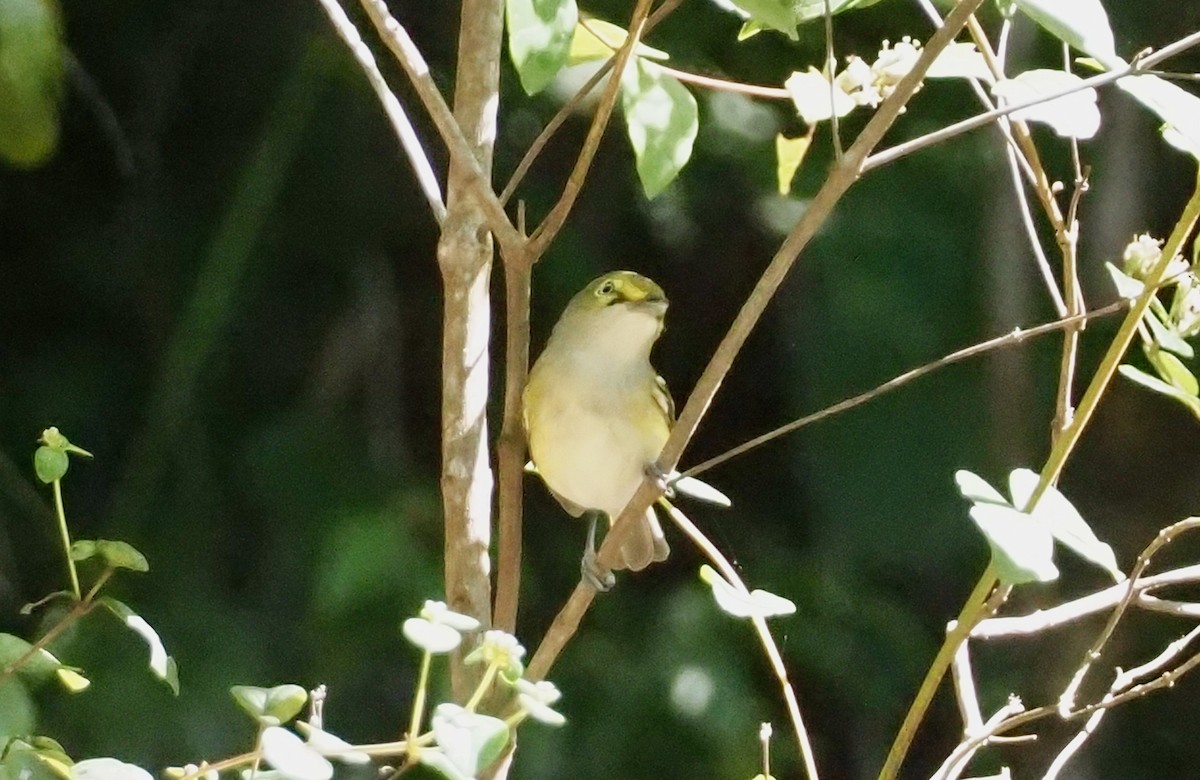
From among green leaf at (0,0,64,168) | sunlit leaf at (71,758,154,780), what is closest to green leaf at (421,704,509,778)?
sunlit leaf at (71,758,154,780)

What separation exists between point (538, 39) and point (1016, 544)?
0.88 feet

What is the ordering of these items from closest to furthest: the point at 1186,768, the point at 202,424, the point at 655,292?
1. the point at 655,292
2. the point at 202,424
3. the point at 1186,768

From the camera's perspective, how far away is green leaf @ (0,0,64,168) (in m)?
0.94

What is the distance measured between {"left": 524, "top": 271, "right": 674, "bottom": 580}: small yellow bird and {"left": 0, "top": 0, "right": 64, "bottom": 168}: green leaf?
0.45 meters

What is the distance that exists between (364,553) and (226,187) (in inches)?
14.8

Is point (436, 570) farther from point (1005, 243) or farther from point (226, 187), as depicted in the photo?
point (1005, 243)

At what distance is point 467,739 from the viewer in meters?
0.50

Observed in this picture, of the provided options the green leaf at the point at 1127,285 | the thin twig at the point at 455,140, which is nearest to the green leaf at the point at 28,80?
the thin twig at the point at 455,140

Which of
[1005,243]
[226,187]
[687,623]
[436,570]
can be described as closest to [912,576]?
[687,623]

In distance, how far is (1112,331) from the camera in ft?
4.30

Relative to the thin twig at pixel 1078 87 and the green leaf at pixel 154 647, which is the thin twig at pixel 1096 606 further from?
the green leaf at pixel 154 647

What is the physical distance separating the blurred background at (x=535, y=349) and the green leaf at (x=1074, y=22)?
0.77m

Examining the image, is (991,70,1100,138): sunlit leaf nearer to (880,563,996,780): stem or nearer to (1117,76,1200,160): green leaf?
(1117,76,1200,160): green leaf

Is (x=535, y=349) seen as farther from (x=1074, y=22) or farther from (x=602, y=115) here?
(x=1074, y=22)
